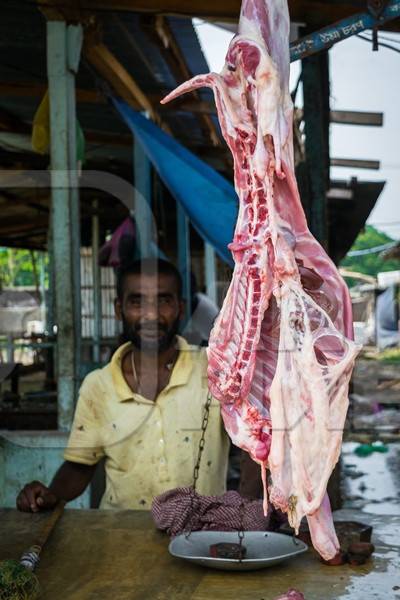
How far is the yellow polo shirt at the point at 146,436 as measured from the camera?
3377 mm

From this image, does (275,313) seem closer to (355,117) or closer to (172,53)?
(172,53)

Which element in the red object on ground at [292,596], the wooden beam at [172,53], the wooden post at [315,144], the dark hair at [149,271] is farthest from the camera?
the wooden beam at [172,53]

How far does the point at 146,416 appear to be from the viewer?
11.3 ft

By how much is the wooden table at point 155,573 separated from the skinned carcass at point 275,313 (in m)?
0.39

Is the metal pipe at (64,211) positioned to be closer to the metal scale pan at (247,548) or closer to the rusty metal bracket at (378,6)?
the rusty metal bracket at (378,6)

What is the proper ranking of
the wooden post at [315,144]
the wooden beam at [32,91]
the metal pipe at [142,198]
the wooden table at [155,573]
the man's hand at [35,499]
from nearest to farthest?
the wooden table at [155,573]
the man's hand at [35,499]
the wooden post at [315,144]
the wooden beam at [32,91]
the metal pipe at [142,198]

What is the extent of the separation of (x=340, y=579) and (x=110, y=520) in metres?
0.97

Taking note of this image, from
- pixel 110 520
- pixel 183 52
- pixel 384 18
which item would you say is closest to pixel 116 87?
pixel 183 52

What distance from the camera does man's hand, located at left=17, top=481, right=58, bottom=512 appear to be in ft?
9.73

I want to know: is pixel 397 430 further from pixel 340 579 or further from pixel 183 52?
pixel 340 579

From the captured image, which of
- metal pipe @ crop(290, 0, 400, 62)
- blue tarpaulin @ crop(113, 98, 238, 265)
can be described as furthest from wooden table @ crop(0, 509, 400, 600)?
blue tarpaulin @ crop(113, 98, 238, 265)

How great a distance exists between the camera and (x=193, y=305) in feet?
25.8

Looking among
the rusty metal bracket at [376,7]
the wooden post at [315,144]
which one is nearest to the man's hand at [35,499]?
the wooden post at [315,144]

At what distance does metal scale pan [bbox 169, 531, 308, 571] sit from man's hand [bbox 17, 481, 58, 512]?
2.38 ft
